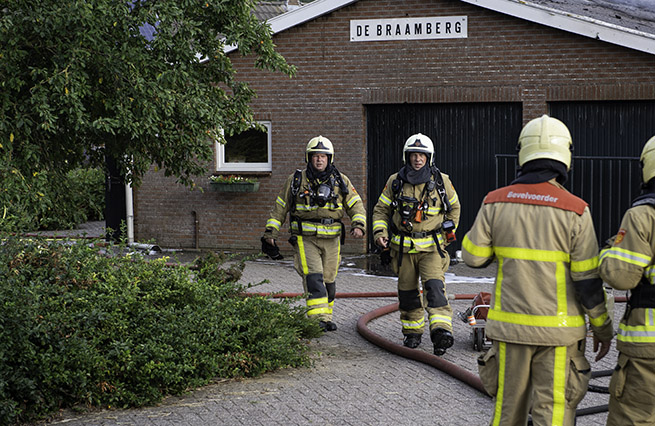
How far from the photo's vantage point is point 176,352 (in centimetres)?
611

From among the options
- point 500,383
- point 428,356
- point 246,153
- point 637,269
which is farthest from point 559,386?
point 246,153

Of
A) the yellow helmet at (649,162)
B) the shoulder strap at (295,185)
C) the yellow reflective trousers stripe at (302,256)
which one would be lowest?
the yellow reflective trousers stripe at (302,256)

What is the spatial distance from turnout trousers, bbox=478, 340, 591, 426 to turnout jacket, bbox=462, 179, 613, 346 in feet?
0.23

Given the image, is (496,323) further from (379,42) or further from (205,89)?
(379,42)

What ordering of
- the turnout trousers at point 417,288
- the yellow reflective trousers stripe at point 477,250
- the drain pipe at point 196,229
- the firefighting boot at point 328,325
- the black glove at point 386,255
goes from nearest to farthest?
the yellow reflective trousers stripe at point 477,250, the turnout trousers at point 417,288, the black glove at point 386,255, the firefighting boot at point 328,325, the drain pipe at point 196,229

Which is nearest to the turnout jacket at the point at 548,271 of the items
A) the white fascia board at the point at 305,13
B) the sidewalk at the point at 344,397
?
the sidewalk at the point at 344,397

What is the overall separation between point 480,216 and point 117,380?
8.73 feet

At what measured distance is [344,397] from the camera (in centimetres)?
623

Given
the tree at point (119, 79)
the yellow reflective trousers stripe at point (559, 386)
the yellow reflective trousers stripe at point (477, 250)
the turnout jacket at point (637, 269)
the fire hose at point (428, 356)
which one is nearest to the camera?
the turnout jacket at point (637, 269)

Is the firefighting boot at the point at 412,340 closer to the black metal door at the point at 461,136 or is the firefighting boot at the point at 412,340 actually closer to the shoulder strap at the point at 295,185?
the shoulder strap at the point at 295,185

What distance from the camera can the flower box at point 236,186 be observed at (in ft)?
48.0

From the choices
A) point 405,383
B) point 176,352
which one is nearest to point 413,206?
point 405,383

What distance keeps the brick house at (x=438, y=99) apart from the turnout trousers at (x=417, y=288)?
232 inches

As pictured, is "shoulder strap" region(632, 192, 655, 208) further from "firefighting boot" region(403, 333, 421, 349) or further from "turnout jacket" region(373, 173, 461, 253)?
"firefighting boot" region(403, 333, 421, 349)
